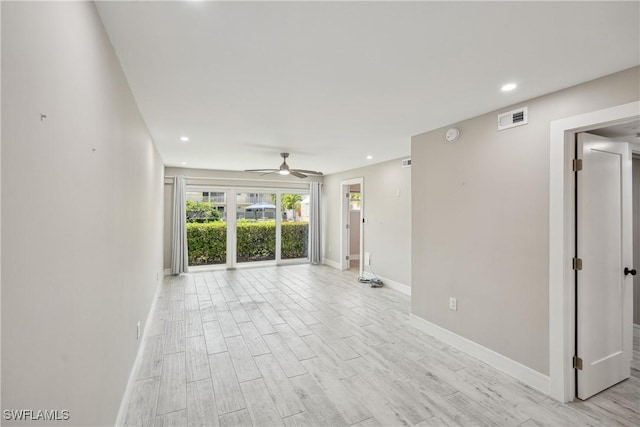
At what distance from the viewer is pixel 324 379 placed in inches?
99.5

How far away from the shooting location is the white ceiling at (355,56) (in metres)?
1.45

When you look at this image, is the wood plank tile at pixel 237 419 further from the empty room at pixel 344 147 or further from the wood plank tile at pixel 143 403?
the wood plank tile at pixel 143 403

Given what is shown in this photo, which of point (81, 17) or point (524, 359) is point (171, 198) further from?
point (524, 359)

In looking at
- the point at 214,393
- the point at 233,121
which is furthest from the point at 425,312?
the point at 233,121

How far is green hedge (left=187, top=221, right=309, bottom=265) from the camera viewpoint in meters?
6.92

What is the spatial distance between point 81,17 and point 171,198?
5804 mm

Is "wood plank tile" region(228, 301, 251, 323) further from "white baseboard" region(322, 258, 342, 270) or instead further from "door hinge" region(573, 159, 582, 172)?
"door hinge" region(573, 159, 582, 172)

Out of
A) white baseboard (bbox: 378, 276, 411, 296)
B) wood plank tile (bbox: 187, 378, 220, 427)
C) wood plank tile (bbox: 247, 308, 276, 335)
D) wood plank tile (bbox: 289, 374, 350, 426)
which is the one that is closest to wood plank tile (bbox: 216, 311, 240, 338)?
wood plank tile (bbox: 247, 308, 276, 335)

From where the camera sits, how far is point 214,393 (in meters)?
2.33

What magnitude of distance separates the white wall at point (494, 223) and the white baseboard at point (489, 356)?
0.16ft

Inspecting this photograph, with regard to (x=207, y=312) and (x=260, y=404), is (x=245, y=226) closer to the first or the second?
(x=207, y=312)

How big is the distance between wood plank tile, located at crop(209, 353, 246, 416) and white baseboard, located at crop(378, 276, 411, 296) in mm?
3382

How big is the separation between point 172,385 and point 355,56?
294 cm

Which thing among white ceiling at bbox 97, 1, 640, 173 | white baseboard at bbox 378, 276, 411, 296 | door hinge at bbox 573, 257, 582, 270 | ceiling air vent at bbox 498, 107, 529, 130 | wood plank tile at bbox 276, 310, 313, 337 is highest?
white ceiling at bbox 97, 1, 640, 173
